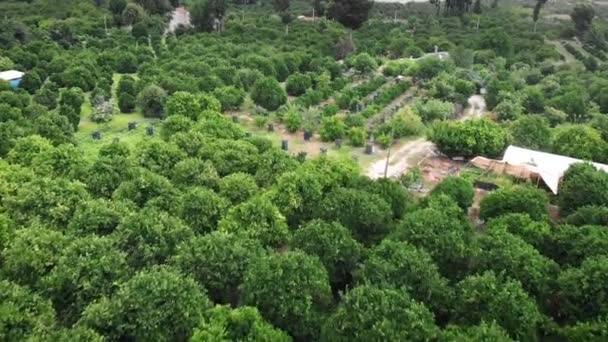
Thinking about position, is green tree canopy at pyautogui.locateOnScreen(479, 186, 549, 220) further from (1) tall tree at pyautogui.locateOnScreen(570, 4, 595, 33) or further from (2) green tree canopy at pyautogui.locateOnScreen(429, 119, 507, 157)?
(1) tall tree at pyautogui.locateOnScreen(570, 4, 595, 33)

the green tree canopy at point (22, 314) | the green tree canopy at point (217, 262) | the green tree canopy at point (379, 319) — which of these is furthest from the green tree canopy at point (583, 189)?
the green tree canopy at point (22, 314)

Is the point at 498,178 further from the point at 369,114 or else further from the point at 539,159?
the point at 369,114

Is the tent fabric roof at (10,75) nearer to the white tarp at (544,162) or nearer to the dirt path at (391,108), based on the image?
the dirt path at (391,108)

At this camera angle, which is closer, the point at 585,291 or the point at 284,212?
the point at 585,291

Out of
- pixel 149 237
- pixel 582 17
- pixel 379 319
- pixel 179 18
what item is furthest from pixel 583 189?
pixel 179 18

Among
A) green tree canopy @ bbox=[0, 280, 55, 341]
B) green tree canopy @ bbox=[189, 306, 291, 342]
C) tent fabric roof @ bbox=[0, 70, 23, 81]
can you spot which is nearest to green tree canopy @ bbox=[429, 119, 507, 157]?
green tree canopy @ bbox=[189, 306, 291, 342]

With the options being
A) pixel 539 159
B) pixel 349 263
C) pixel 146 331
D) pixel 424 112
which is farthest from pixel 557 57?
pixel 146 331

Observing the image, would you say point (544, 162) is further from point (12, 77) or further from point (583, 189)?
point (12, 77)
